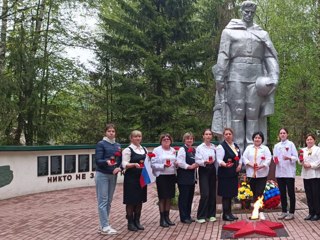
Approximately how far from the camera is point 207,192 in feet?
24.0

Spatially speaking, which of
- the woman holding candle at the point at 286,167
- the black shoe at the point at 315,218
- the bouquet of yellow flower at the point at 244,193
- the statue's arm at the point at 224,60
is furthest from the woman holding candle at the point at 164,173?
the statue's arm at the point at 224,60

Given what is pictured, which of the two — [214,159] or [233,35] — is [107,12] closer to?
[233,35]

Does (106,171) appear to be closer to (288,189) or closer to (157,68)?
(288,189)

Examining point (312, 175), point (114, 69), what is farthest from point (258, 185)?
point (114, 69)

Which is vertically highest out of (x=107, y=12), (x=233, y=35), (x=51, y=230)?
(x=107, y=12)

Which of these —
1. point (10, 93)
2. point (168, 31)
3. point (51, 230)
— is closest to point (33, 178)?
point (10, 93)

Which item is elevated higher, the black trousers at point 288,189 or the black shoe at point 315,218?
the black trousers at point 288,189

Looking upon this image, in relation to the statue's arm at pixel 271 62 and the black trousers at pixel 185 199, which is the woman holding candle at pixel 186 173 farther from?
the statue's arm at pixel 271 62

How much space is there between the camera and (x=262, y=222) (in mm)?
6676

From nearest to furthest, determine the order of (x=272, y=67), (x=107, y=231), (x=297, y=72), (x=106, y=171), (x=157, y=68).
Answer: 1. (x=106, y=171)
2. (x=107, y=231)
3. (x=272, y=67)
4. (x=157, y=68)
5. (x=297, y=72)

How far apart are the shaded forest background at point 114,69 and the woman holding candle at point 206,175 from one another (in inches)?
444

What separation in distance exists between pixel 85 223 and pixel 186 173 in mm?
2010

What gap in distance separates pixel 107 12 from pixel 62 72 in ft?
20.6

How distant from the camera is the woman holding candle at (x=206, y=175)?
7.28 meters
